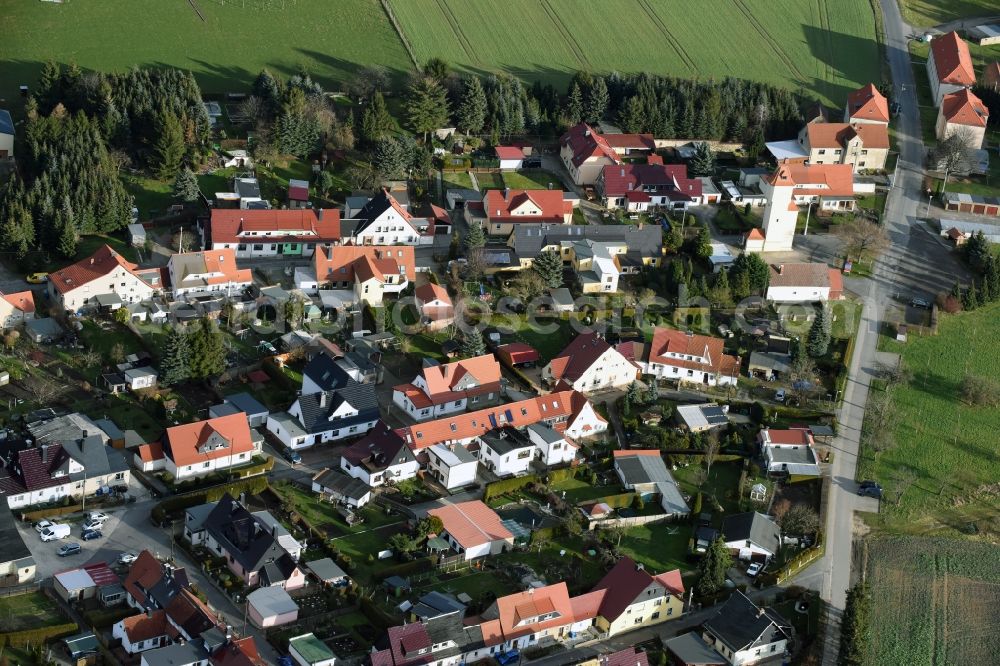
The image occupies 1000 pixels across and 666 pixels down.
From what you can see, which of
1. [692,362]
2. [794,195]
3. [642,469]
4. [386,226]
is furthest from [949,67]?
[642,469]

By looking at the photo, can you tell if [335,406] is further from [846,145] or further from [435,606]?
[846,145]

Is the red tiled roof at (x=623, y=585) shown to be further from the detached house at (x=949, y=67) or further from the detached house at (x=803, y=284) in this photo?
the detached house at (x=949, y=67)

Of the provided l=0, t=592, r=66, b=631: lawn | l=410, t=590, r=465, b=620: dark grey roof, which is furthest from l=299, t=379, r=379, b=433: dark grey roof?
l=0, t=592, r=66, b=631: lawn

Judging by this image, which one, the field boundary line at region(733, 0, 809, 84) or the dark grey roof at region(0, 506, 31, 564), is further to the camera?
the field boundary line at region(733, 0, 809, 84)

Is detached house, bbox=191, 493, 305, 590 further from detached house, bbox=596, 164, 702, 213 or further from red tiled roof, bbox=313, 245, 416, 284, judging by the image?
detached house, bbox=596, 164, 702, 213

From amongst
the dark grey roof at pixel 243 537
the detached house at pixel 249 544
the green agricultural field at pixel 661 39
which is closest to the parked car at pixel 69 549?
the detached house at pixel 249 544

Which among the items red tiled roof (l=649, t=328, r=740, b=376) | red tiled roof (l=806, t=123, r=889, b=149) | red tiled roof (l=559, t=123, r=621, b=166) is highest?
red tiled roof (l=806, t=123, r=889, b=149)
